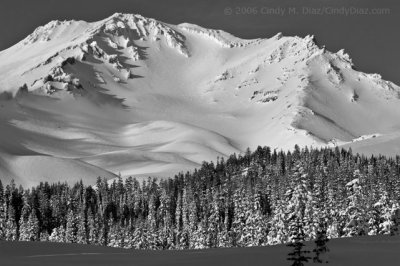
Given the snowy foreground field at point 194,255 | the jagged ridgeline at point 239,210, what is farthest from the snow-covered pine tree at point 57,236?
the snowy foreground field at point 194,255

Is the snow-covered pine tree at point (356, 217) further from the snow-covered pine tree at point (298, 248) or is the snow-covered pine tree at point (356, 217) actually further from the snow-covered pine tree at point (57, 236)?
the snow-covered pine tree at point (57, 236)

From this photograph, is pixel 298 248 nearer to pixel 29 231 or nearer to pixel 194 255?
pixel 194 255

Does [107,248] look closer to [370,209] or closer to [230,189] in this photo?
[370,209]

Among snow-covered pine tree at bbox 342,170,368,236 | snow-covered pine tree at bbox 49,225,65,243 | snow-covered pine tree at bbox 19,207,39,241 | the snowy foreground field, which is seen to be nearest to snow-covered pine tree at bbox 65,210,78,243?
snow-covered pine tree at bbox 49,225,65,243

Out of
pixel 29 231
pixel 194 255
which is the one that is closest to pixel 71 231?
pixel 29 231

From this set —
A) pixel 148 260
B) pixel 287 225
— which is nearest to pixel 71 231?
pixel 287 225
